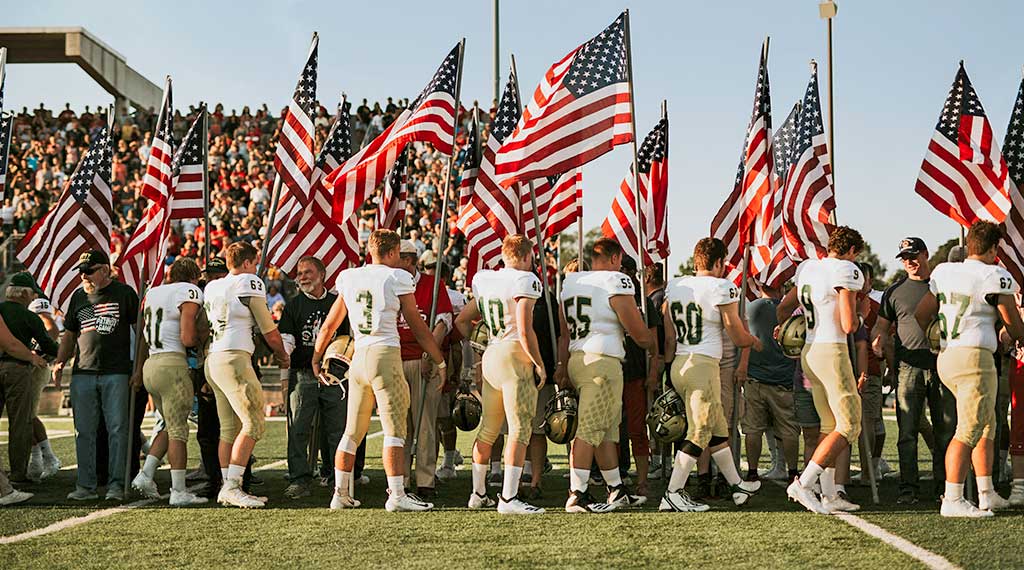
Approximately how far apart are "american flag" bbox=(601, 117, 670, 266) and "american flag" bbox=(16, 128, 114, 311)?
536cm

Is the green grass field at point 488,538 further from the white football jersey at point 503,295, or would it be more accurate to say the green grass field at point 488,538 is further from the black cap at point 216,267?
the black cap at point 216,267

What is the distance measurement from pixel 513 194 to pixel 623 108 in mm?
1442

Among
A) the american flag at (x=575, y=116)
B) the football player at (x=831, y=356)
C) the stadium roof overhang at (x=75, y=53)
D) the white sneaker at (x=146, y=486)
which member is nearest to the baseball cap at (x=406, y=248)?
the american flag at (x=575, y=116)

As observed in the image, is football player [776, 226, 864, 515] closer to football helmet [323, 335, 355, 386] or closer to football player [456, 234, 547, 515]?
football player [456, 234, 547, 515]

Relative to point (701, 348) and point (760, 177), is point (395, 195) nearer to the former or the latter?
point (760, 177)

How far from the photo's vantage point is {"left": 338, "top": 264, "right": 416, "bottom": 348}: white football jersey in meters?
8.84

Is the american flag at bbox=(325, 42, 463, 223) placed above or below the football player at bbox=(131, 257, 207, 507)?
above

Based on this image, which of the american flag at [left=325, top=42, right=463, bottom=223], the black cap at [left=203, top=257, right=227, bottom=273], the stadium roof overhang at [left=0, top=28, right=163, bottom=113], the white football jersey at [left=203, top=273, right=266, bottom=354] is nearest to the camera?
the white football jersey at [left=203, top=273, right=266, bottom=354]

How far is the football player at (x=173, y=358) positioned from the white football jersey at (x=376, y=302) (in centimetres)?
143

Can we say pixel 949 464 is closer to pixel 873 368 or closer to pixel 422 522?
pixel 873 368

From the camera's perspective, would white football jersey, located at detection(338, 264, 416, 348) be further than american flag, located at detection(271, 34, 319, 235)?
No

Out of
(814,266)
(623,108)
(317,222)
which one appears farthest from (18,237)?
(814,266)

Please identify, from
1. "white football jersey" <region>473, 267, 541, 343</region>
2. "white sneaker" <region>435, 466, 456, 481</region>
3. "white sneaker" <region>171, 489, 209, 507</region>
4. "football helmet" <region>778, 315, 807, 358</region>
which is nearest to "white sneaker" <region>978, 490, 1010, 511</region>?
"football helmet" <region>778, 315, 807, 358</region>

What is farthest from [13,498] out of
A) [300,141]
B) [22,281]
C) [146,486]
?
[300,141]
